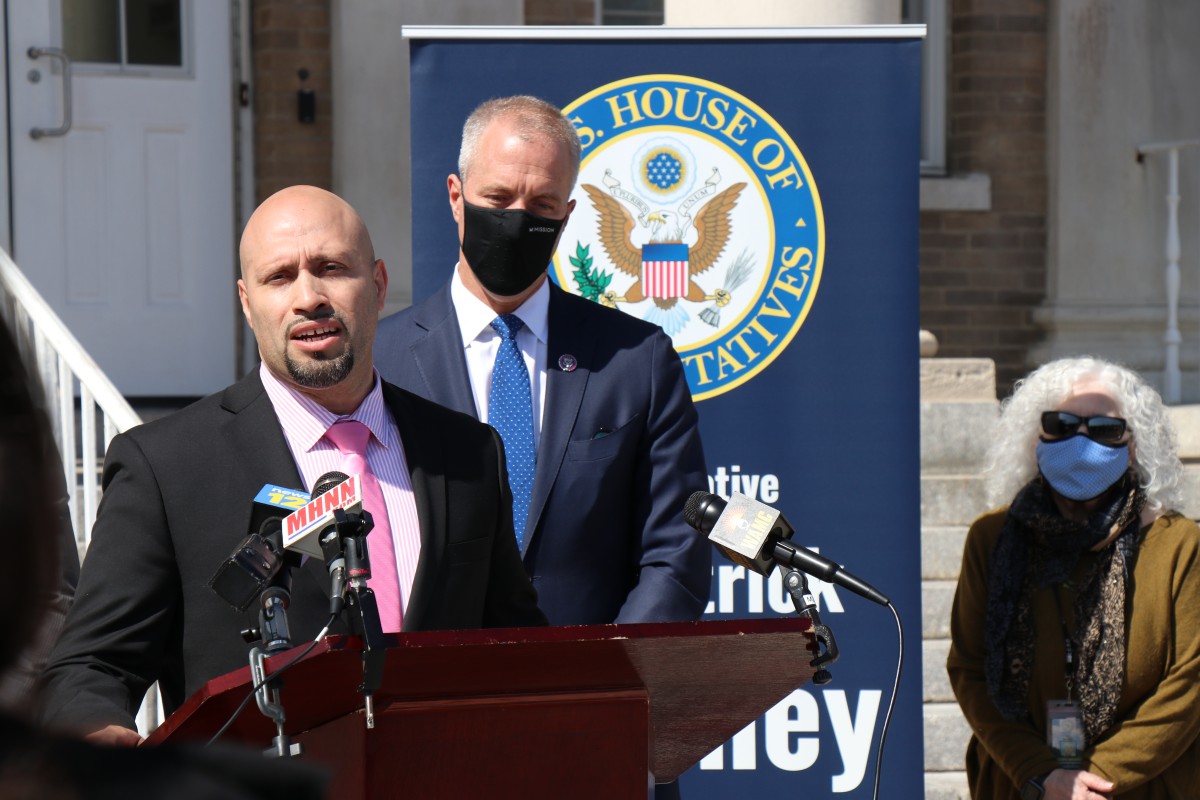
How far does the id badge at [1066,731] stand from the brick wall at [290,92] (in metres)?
4.27

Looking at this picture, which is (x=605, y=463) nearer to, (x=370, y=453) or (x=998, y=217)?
(x=370, y=453)

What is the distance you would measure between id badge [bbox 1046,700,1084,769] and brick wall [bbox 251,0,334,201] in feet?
A: 14.0

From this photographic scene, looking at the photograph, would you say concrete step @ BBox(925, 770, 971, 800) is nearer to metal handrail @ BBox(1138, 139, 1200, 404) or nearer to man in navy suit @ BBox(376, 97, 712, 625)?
metal handrail @ BBox(1138, 139, 1200, 404)

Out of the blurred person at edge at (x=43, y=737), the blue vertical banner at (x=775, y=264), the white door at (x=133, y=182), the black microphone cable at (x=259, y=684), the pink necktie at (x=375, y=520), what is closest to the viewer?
the blurred person at edge at (x=43, y=737)

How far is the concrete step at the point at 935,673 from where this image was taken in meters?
5.70

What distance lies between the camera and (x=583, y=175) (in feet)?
14.2

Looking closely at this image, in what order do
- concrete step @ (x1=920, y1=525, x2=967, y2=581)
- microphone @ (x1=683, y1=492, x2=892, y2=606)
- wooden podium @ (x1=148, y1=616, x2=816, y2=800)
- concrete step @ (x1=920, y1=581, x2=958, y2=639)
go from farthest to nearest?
1. concrete step @ (x1=920, y1=525, x2=967, y2=581)
2. concrete step @ (x1=920, y1=581, x2=958, y2=639)
3. microphone @ (x1=683, y1=492, x2=892, y2=606)
4. wooden podium @ (x1=148, y1=616, x2=816, y2=800)

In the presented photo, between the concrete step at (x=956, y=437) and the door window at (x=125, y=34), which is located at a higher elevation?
the door window at (x=125, y=34)

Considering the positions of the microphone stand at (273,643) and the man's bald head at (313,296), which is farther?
the man's bald head at (313,296)

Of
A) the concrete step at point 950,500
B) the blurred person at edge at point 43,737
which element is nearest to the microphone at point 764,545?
the blurred person at edge at point 43,737

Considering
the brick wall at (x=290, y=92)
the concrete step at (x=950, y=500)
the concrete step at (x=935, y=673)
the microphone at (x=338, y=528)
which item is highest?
the brick wall at (x=290, y=92)

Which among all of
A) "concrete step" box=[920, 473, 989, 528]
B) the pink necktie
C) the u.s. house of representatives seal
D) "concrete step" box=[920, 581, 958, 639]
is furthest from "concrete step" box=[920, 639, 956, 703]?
the pink necktie

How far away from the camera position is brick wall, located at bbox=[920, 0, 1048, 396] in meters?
7.75

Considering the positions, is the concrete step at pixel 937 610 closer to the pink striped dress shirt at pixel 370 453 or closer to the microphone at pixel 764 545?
the pink striped dress shirt at pixel 370 453
